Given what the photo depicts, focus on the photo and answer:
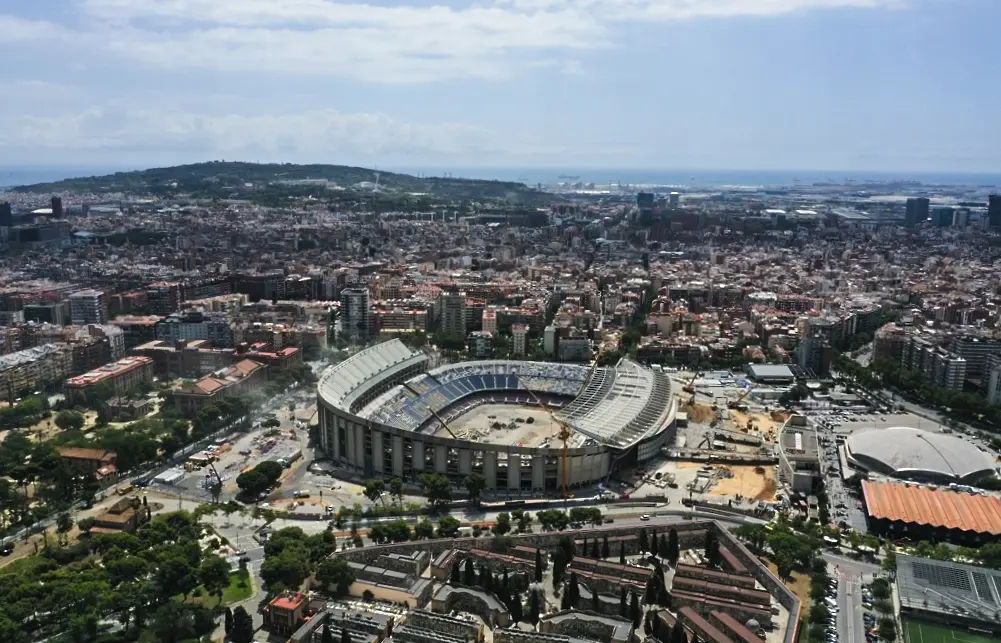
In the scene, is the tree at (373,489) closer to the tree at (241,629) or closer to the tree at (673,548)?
the tree at (241,629)

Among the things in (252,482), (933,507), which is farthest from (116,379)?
(933,507)

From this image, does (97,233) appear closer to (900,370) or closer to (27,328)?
(27,328)

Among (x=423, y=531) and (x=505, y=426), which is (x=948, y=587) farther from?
(x=505, y=426)

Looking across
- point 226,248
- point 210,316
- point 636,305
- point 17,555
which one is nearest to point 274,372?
point 210,316

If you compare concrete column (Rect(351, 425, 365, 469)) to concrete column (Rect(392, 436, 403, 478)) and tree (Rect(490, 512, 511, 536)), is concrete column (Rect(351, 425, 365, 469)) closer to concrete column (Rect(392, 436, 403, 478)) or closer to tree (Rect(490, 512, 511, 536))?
concrete column (Rect(392, 436, 403, 478))

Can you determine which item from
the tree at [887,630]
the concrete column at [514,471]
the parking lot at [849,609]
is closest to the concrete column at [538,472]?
the concrete column at [514,471]

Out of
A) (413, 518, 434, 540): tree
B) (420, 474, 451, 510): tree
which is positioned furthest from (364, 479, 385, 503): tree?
(413, 518, 434, 540): tree
